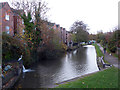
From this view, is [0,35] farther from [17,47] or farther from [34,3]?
[34,3]

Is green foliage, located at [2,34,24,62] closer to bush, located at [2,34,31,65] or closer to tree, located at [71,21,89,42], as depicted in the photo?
bush, located at [2,34,31,65]

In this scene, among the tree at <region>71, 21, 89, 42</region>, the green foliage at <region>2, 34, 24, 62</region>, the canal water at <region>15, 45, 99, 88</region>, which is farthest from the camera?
the tree at <region>71, 21, 89, 42</region>

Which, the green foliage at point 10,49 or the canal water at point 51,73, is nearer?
the canal water at point 51,73

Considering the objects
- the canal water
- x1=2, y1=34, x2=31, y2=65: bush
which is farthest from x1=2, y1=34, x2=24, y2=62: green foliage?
the canal water

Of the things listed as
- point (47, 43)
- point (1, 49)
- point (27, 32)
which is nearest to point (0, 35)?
point (1, 49)

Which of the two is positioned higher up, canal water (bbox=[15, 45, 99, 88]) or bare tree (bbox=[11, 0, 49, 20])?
bare tree (bbox=[11, 0, 49, 20])

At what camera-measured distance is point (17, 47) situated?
506 inches

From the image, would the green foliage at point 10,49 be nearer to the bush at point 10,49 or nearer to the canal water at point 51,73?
the bush at point 10,49

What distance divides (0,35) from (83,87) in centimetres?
831

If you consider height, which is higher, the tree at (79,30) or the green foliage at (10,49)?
the tree at (79,30)

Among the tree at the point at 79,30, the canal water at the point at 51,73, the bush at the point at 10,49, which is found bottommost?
the canal water at the point at 51,73

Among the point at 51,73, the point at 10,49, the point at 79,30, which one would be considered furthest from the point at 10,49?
the point at 79,30

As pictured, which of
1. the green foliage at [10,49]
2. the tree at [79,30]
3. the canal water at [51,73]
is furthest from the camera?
the tree at [79,30]

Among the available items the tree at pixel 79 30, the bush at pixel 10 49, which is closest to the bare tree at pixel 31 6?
the bush at pixel 10 49
